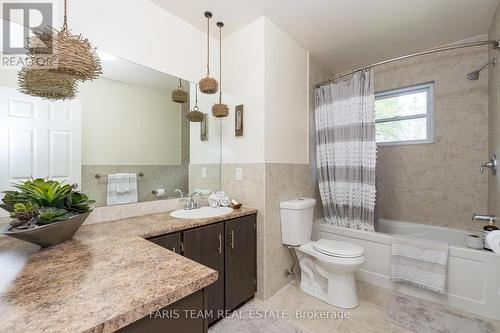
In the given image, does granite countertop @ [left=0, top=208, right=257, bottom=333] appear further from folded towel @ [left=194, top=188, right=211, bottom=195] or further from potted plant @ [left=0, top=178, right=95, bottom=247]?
folded towel @ [left=194, top=188, right=211, bottom=195]

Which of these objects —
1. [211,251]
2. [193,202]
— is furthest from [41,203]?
[193,202]

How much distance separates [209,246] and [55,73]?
1.28m

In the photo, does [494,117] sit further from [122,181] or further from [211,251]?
[122,181]

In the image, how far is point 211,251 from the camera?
1.59 meters

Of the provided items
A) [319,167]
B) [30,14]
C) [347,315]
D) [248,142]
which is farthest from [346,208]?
[30,14]

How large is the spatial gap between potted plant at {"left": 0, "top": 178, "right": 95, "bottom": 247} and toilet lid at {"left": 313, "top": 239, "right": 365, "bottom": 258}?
5.59 ft

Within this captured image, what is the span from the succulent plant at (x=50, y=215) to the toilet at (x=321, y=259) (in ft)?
5.21

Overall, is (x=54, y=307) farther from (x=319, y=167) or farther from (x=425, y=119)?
(x=425, y=119)

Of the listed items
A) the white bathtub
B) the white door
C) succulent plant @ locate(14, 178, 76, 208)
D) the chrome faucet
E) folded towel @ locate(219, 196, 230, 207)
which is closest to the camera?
succulent plant @ locate(14, 178, 76, 208)

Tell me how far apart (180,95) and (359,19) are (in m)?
1.73

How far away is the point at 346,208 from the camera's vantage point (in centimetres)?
244

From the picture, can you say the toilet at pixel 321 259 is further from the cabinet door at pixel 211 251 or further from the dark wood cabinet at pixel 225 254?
the cabinet door at pixel 211 251

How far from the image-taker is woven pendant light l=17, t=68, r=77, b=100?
1.06m

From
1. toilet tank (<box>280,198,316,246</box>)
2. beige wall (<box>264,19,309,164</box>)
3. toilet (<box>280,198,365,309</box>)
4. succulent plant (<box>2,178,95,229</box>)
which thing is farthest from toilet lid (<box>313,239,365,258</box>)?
succulent plant (<box>2,178,95,229</box>)
